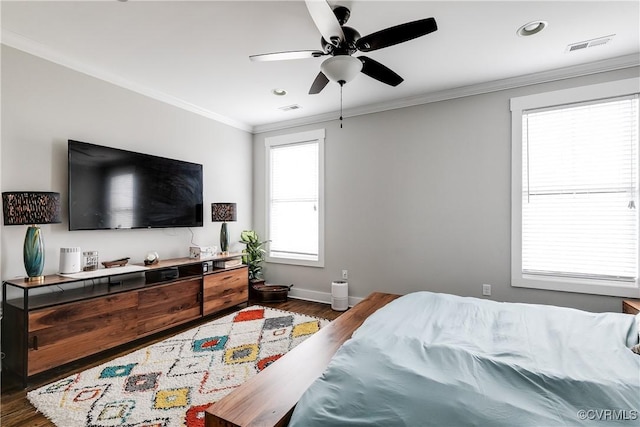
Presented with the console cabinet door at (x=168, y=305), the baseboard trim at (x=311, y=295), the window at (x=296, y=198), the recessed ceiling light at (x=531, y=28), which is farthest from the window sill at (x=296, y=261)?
the recessed ceiling light at (x=531, y=28)

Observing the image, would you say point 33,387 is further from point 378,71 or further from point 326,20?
point 378,71

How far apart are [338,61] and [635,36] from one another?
8.32 ft

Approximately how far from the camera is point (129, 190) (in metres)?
3.19

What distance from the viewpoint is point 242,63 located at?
2.92 meters

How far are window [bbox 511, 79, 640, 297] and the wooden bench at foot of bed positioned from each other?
7.95ft

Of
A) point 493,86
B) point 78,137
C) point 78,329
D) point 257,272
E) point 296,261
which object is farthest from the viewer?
point 257,272

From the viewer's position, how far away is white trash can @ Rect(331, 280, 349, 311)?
402 centimetres

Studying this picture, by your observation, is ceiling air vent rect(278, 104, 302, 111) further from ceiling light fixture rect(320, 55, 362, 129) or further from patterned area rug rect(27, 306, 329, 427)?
patterned area rug rect(27, 306, 329, 427)

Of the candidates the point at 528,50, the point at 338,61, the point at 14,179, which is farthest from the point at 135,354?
the point at 528,50

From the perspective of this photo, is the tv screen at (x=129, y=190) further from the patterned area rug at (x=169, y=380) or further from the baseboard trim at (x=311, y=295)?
the baseboard trim at (x=311, y=295)

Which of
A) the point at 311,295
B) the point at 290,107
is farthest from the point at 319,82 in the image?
the point at 311,295

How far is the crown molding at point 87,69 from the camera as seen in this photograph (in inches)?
97.0

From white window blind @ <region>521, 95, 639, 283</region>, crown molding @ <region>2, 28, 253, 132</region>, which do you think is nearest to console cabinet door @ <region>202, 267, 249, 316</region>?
crown molding @ <region>2, 28, 253, 132</region>

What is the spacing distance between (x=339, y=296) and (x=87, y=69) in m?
3.67
